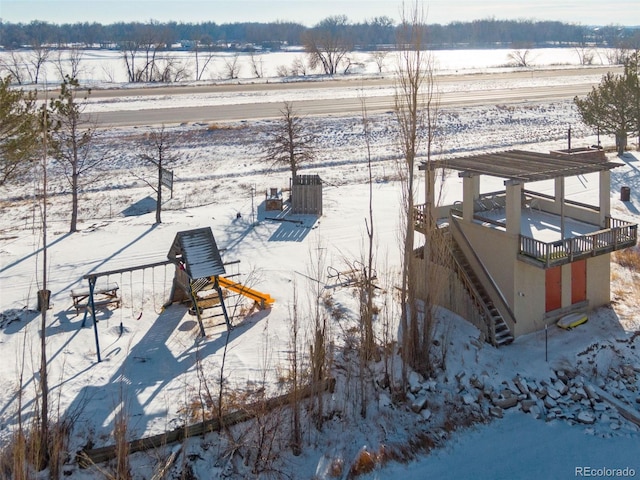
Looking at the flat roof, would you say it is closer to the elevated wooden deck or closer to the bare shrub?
the elevated wooden deck

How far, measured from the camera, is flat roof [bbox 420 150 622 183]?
16078 mm

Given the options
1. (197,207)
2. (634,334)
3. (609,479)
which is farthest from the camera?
(197,207)

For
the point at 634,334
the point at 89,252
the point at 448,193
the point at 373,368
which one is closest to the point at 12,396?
the point at 373,368

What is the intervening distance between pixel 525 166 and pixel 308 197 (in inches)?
394

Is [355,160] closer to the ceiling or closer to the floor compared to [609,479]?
closer to the ceiling

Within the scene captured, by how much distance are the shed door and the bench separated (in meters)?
10.8

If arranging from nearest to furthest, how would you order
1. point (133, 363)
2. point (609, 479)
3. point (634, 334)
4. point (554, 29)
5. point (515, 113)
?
1. point (609, 479)
2. point (133, 363)
3. point (634, 334)
4. point (515, 113)
5. point (554, 29)

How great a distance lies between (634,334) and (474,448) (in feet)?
20.2

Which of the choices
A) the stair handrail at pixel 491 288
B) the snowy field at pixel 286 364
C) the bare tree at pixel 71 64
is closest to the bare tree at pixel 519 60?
the bare tree at pixel 71 64

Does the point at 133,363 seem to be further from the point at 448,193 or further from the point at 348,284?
the point at 448,193

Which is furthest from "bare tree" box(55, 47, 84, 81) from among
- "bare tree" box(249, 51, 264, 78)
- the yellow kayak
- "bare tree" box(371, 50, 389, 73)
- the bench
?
the yellow kayak

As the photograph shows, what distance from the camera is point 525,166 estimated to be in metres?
17.1

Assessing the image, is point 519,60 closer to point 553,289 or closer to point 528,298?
point 553,289

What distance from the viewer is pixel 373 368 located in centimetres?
1490
